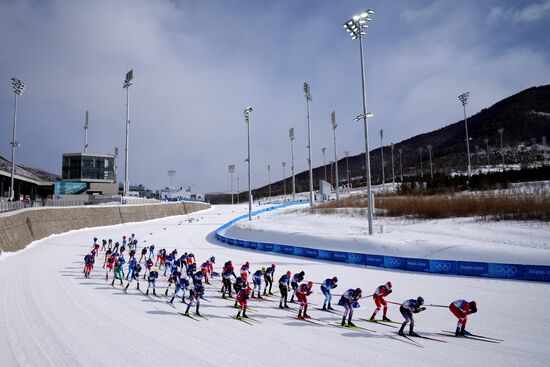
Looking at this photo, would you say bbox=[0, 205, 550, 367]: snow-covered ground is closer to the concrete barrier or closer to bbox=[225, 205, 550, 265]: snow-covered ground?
bbox=[225, 205, 550, 265]: snow-covered ground

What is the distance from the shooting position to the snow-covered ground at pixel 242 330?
7.64 meters

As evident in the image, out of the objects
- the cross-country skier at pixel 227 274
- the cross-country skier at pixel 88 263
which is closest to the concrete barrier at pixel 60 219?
the cross-country skier at pixel 88 263

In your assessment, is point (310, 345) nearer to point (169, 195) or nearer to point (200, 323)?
point (200, 323)

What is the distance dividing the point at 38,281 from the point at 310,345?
45.2 feet

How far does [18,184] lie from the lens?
215ft

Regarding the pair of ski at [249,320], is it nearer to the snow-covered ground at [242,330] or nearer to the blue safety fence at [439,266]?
the snow-covered ground at [242,330]

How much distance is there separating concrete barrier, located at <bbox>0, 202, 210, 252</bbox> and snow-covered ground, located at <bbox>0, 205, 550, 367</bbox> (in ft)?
32.5

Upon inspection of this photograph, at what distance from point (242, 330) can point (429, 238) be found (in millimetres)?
20331

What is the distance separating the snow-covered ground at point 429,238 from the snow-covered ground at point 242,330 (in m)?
4.16

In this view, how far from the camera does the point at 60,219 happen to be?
118 feet

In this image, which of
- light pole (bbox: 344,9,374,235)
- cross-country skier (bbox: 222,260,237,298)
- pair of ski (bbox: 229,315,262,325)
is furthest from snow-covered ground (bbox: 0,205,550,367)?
light pole (bbox: 344,9,374,235)

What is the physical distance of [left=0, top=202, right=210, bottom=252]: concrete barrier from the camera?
24312mm

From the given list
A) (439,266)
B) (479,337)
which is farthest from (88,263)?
(439,266)

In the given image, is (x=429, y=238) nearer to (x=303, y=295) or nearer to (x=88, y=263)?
(x=303, y=295)
